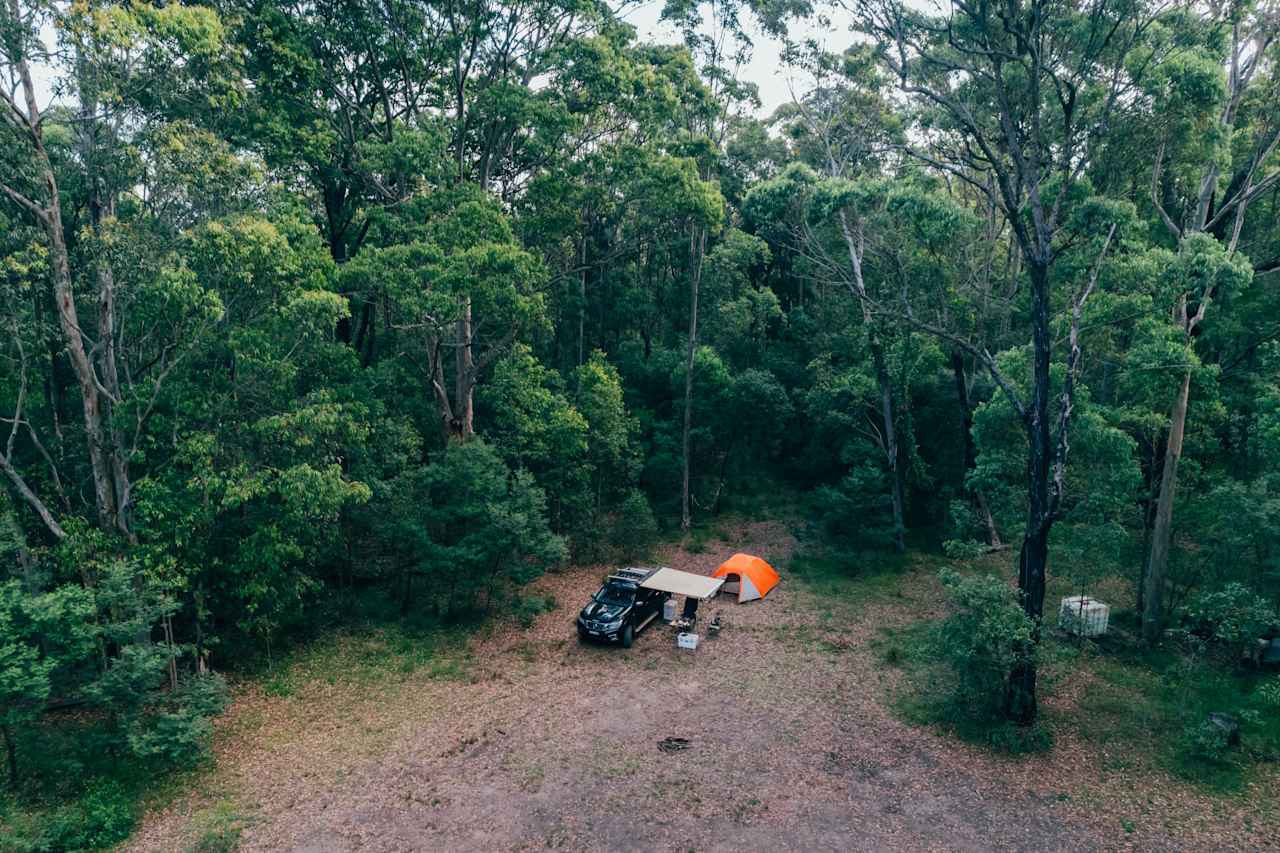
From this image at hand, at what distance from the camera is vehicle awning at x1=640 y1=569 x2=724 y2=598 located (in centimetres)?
1630

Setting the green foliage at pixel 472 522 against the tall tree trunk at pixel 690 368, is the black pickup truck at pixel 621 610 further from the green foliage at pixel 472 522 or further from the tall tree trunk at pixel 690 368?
the tall tree trunk at pixel 690 368

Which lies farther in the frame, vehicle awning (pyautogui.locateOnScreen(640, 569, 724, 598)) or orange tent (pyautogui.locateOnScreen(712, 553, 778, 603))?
orange tent (pyautogui.locateOnScreen(712, 553, 778, 603))

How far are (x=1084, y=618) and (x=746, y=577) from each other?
7.85 metres

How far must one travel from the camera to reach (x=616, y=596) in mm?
16641

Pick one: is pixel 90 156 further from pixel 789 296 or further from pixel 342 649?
pixel 789 296

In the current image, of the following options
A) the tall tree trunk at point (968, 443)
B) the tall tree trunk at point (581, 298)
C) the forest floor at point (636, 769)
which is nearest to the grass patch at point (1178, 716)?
the forest floor at point (636, 769)

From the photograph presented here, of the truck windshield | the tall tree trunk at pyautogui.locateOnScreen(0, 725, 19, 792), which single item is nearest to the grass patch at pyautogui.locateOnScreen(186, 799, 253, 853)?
the tall tree trunk at pyautogui.locateOnScreen(0, 725, 19, 792)

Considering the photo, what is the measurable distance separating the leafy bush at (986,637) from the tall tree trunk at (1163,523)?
5.43 m

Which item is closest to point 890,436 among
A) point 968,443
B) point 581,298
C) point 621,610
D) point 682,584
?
point 968,443

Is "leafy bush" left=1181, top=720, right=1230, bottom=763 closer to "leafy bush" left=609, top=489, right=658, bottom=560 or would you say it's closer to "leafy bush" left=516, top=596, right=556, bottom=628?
"leafy bush" left=516, top=596, right=556, bottom=628

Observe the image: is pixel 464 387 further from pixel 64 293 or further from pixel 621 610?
pixel 64 293

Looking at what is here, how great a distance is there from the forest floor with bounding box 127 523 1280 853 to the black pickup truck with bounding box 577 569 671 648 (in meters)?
0.40

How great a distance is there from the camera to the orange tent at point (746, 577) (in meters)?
18.6

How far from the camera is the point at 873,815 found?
33.0ft
